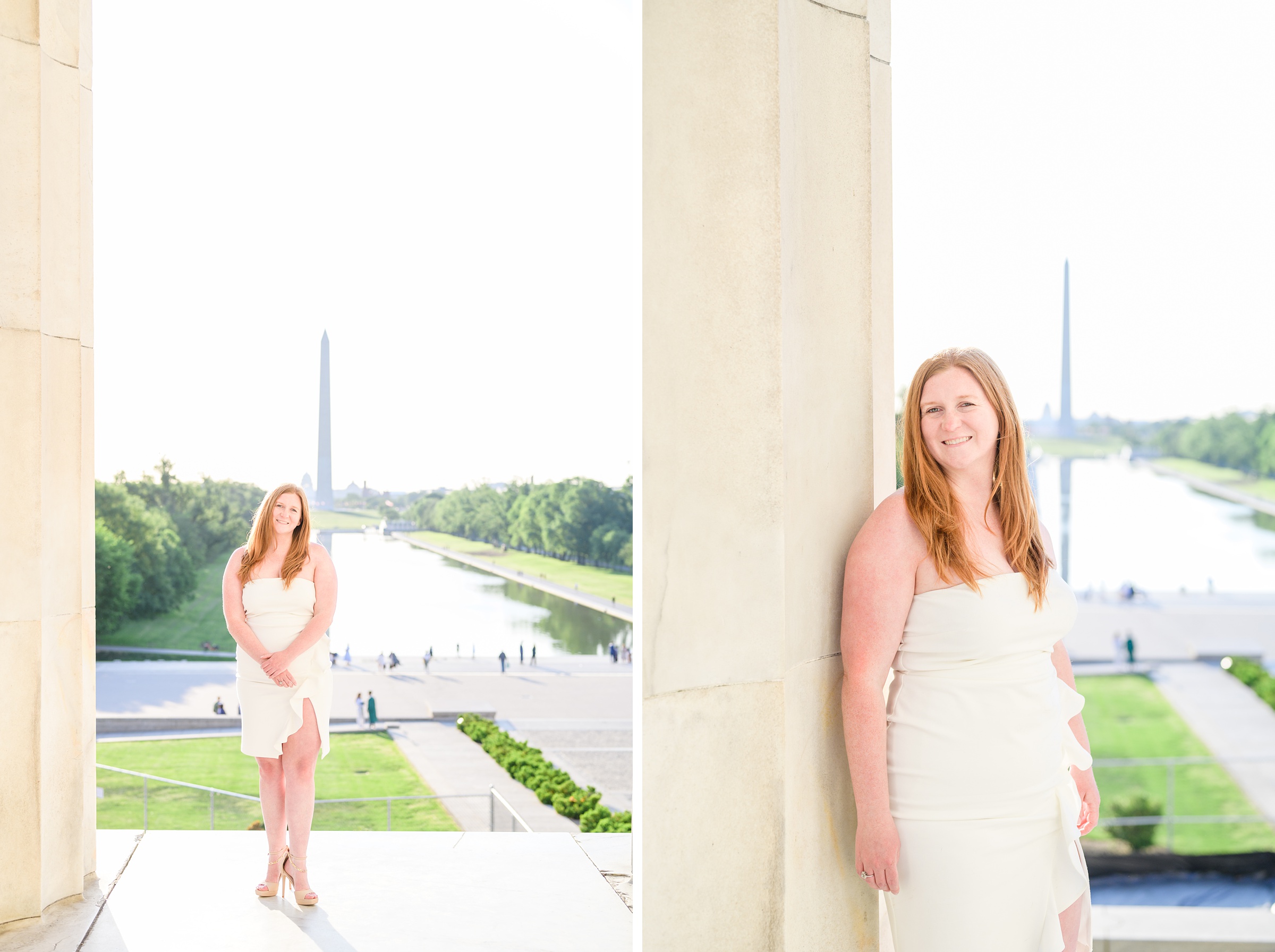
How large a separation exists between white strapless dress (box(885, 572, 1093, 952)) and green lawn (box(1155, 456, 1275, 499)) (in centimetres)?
2499

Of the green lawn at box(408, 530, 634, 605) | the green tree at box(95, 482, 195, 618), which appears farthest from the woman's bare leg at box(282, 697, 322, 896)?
the green tree at box(95, 482, 195, 618)

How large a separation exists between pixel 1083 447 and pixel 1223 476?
13.1ft

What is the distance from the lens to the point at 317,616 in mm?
3557

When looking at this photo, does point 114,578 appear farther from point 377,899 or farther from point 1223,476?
point 1223,476

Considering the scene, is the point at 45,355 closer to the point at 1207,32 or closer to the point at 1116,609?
the point at 1116,609

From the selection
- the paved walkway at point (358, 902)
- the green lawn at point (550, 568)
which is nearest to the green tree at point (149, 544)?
the green lawn at point (550, 568)

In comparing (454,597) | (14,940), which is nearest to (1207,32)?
(454,597)

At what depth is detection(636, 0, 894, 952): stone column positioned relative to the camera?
6.10ft

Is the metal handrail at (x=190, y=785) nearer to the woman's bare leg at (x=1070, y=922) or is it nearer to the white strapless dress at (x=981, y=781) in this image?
the white strapless dress at (x=981, y=781)

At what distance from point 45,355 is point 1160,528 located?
2593 cm

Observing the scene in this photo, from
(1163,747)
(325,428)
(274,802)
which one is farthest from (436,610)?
(1163,747)

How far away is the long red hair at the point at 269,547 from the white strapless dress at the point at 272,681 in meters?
0.04

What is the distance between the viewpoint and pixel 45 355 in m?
3.49

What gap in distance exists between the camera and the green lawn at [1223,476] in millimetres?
23203
